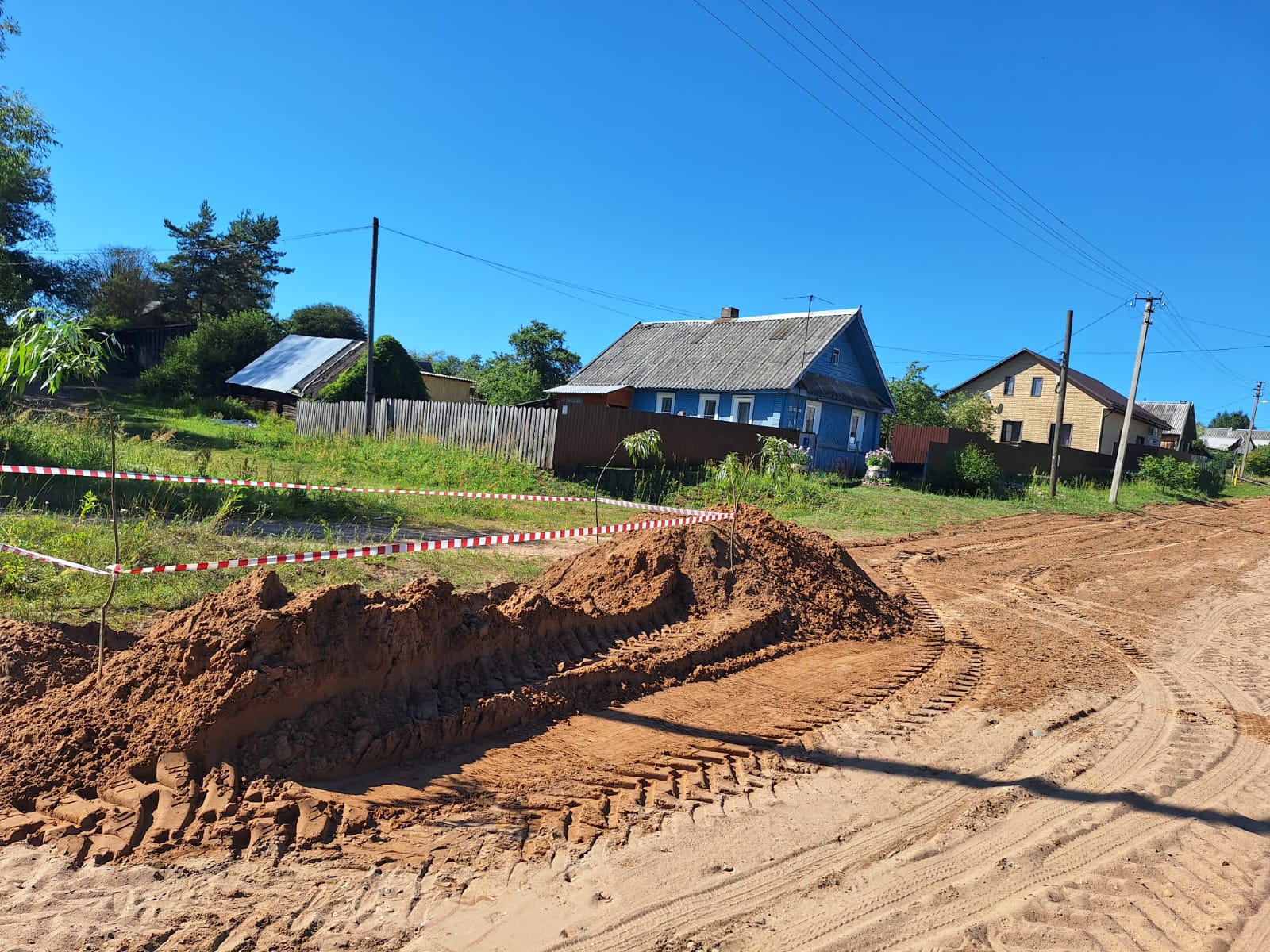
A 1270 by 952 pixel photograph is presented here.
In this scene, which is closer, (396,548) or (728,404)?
(396,548)

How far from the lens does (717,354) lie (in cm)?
3167

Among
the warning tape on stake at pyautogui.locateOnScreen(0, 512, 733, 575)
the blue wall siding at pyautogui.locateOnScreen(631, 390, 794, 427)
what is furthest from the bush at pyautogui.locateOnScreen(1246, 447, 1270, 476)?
the warning tape on stake at pyautogui.locateOnScreen(0, 512, 733, 575)

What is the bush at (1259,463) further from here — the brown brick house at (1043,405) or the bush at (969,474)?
the bush at (969,474)

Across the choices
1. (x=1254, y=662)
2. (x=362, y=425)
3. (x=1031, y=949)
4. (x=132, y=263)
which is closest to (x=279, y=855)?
(x=1031, y=949)

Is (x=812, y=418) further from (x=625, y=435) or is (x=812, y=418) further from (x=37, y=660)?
(x=37, y=660)

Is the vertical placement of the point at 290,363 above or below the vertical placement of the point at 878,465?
above

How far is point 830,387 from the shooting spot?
2895 cm

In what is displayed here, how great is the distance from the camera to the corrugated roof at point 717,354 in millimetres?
28844

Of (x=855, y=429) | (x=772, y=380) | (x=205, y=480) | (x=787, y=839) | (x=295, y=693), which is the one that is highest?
(x=772, y=380)

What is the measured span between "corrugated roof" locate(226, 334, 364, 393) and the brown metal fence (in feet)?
68.7

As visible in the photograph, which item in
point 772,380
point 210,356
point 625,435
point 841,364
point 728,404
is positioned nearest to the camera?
point 625,435

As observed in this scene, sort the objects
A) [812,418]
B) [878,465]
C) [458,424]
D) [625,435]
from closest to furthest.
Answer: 1. [625,435]
2. [458,424]
3. [878,465]
4. [812,418]

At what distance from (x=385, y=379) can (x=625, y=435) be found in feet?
46.3

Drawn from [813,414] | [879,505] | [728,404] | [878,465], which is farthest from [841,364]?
[879,505]
